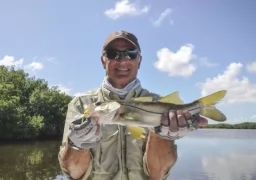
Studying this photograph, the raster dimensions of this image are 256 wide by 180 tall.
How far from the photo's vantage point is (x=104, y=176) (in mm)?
3846

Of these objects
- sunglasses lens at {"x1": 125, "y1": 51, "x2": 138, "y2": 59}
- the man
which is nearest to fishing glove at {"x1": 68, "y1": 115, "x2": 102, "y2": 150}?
the man

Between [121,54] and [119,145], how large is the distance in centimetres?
106

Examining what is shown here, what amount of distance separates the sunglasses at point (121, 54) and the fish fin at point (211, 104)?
1081mm

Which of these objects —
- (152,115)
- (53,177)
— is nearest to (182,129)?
(152,115)

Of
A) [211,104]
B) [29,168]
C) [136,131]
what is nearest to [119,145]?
[136,131]

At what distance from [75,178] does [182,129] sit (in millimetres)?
1432

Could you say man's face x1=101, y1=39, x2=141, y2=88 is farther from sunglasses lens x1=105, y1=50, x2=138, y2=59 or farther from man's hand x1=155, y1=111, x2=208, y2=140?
man's hand x1=155, y1=111, x2=208, y2=140

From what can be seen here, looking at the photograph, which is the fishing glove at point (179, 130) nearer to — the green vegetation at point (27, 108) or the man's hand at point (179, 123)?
the man's hand at point (179, 123)

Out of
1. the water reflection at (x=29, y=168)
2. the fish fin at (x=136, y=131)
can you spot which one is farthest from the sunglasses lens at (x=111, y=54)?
A: the water reflection at (x=29, y=168)

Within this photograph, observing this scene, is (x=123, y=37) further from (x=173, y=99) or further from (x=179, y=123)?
(x=179, y=123)

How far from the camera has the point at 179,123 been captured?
127 inches

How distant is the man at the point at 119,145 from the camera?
378 centimetres

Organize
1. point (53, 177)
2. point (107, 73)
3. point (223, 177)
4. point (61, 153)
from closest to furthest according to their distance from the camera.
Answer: point (61, 153), point (107, 73), point (53, 177), point (223, 177)

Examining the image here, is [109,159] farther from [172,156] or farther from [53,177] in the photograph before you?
[53,177]
